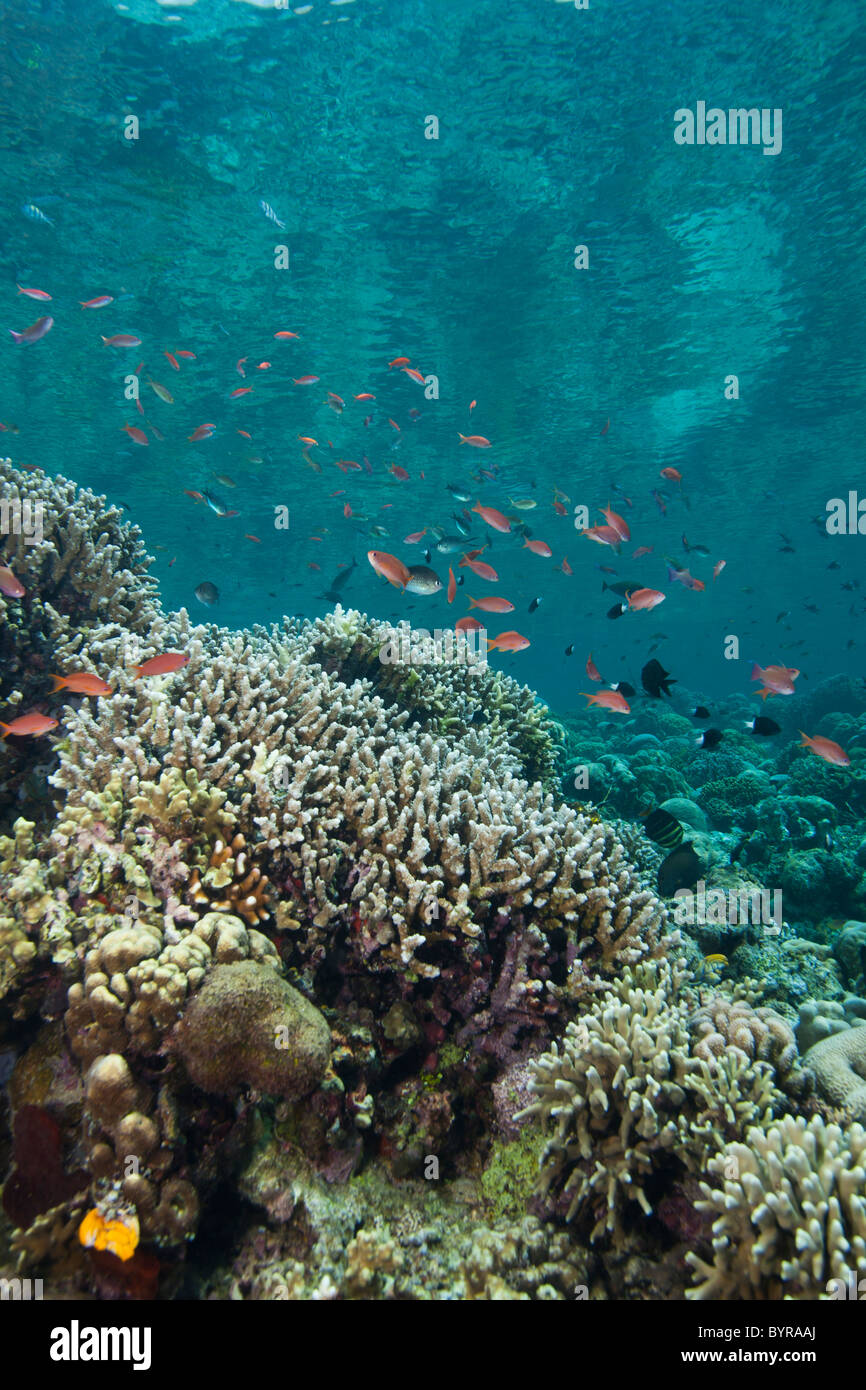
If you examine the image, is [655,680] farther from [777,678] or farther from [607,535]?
[607,535]

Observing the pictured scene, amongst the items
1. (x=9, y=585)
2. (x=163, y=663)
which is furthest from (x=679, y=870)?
(x=9, y=585)

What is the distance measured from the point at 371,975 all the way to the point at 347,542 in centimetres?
3886

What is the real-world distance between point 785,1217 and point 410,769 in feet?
9.33

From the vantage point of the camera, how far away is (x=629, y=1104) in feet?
Result: 8.67

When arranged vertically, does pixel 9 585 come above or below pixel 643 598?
below

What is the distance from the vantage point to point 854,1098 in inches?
122

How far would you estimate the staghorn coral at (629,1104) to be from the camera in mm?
2629

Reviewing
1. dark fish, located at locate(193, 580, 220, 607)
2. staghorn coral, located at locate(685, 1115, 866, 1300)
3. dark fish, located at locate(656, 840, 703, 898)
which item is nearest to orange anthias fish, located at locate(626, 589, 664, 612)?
dark fish, located at locate(656, 840, 703, 898)

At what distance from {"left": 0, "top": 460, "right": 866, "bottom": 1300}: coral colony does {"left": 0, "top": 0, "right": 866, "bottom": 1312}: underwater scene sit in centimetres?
2

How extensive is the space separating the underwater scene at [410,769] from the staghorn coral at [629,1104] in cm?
3

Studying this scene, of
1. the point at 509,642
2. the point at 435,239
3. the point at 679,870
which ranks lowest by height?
the point at 679,870

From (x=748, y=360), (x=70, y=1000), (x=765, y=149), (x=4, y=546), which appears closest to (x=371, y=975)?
(x=70, y=1000)

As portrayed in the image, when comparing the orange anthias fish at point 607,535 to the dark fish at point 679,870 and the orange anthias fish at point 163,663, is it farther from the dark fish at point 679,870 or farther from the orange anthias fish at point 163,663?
the orange anthias fish at point 163,663

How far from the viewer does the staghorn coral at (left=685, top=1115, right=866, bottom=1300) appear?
210cm
